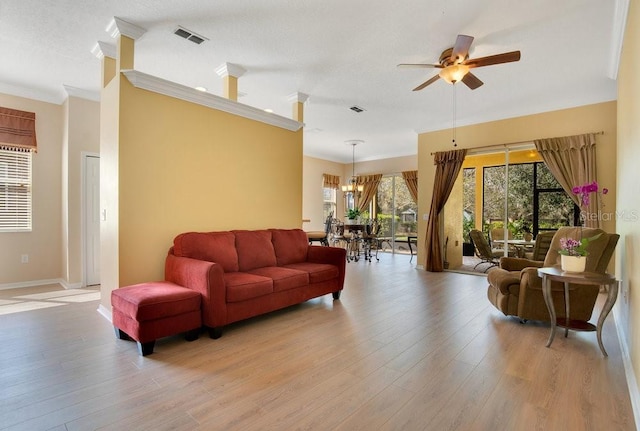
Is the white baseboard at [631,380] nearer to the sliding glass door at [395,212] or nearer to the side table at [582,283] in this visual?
the side table at [582,283]

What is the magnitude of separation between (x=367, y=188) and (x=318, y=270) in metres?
6.85

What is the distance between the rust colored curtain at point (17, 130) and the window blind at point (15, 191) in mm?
119

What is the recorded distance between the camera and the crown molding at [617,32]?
9.47 ft

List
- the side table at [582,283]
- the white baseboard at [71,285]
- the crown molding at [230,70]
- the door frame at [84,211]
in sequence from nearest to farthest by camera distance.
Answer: the side table at [582,283] → the crown molding at [230,70] → the white baseboard at [71,285] → the door frame at [84,211]

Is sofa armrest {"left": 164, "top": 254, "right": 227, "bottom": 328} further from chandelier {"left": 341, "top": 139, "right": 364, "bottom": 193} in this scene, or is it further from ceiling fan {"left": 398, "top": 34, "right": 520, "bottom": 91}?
chandelier {"left": 341, "top": 139, "right": 364, "bottom": 193}

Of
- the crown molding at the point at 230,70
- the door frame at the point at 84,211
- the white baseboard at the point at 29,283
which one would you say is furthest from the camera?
the door frame at the point at 84,211

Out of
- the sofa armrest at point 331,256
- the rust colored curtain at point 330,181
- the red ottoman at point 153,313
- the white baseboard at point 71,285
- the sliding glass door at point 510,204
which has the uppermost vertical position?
the rust colored curtain at point 330,181

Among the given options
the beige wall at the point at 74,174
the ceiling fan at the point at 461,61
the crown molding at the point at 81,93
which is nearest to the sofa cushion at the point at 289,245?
the ceiling fan at the point at 461,61

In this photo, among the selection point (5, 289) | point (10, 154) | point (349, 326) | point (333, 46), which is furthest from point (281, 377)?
point (10, 154)

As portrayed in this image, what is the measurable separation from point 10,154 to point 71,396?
15.2ft

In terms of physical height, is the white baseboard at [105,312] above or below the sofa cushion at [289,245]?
below

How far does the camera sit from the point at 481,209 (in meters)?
8.08

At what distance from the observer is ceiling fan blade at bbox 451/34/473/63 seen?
3.06 m

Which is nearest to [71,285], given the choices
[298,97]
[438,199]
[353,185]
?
[298,97]
